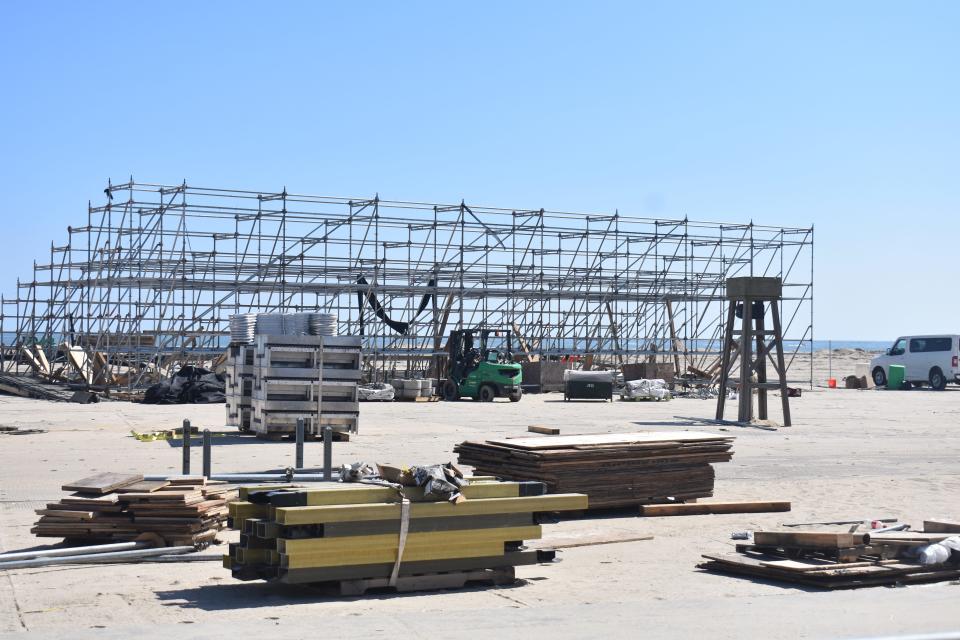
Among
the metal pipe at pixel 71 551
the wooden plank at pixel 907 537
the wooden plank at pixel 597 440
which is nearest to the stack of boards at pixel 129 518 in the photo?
the metal pipe at pixel 71 551

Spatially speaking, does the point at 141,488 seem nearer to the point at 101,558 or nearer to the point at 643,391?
the point at 101,558

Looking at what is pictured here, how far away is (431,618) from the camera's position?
783 cm

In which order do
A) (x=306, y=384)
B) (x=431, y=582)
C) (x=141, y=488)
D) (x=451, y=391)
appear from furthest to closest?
(x=451, y=391)
(x=306, y=384)
(x=141, y=488)
(x=431, y=582)

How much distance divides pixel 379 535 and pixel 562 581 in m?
1.65

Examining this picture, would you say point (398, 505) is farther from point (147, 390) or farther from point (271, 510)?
point (147, 390)

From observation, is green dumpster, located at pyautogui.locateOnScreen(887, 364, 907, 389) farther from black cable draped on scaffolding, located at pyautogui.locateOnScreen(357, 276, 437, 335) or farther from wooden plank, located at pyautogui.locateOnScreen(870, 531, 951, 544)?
wooden plank, located at pyautogui.locateOnScreen(870, 531, 951, 544)

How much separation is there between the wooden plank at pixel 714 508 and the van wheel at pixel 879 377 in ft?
122

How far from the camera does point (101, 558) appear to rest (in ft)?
31.9

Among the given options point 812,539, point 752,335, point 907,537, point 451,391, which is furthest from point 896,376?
point 812,539

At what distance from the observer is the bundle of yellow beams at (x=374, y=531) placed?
8414 millimetres

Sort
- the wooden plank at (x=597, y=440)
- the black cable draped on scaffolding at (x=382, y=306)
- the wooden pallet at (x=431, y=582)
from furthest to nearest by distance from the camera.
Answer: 1. the black cable draped on scaffolding at (x=382, y=306)
2. the wooden plank at (x=597, y=440)
3. the wooden pallet at (x=431, y=582)

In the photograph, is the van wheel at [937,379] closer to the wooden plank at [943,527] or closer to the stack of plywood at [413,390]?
the stack of plywood at [413,390]

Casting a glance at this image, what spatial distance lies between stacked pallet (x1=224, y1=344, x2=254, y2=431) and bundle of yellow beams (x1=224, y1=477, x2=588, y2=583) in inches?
541

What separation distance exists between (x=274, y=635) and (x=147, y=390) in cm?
2672
